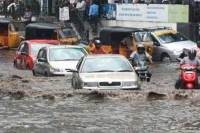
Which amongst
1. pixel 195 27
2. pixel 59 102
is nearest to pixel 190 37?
pixel 195 27

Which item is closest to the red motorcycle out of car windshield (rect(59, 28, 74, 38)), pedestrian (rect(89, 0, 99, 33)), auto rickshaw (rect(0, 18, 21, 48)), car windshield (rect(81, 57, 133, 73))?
car windshield (rect(81, 57, 133, 73))

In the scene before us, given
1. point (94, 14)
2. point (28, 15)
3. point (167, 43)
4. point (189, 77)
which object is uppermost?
point (189, 77)

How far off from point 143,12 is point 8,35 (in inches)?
353

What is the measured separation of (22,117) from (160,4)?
87.6 feet

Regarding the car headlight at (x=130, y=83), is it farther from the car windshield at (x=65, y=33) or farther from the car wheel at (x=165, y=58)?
the car windshield at (x=65, y=33)

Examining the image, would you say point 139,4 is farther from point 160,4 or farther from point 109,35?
point 109,35

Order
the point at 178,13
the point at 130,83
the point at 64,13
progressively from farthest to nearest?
1. the point at 64,13
2. the point at 178,13
3. the point at 130,83

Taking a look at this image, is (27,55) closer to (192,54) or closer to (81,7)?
(192,54)

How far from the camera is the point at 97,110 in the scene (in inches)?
607

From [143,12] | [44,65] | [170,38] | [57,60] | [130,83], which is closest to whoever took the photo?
[130,83]

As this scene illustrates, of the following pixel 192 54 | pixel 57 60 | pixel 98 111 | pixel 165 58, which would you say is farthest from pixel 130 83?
pixel 165 58

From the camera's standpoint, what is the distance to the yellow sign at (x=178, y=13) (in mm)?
39062

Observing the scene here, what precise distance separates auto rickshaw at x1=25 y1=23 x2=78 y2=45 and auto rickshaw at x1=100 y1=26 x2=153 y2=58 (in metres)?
2.90

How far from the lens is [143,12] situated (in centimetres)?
4144
